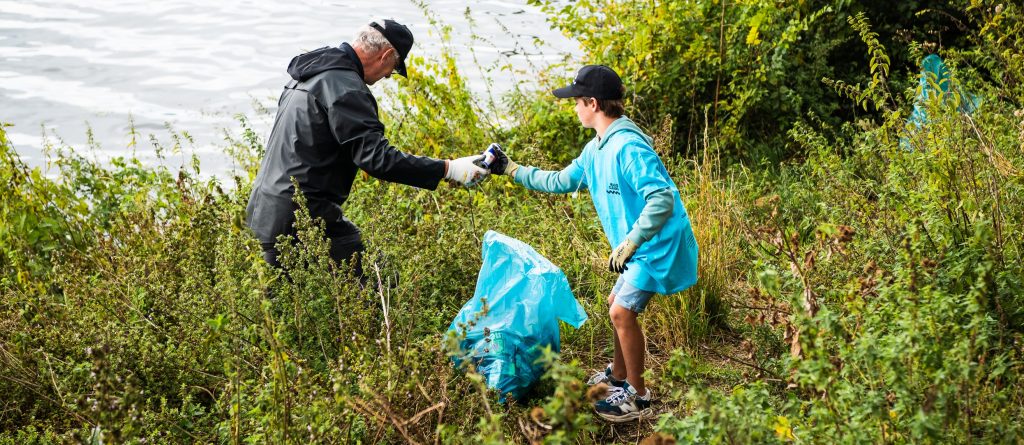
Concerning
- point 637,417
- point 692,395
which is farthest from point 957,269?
point 692,395

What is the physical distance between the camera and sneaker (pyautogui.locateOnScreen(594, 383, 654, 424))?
3582mm

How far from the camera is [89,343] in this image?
3.71 m

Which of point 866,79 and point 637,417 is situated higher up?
point 866,79

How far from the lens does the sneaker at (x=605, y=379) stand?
3809 millimetres

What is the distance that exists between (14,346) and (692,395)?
315cm

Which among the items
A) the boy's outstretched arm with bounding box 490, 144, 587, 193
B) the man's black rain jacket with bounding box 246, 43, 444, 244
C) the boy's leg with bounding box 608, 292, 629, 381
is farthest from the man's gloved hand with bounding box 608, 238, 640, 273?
the man's black rain jacket with bounding box 246, 43, 444, 244

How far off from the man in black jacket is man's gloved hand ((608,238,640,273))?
990 millimetres

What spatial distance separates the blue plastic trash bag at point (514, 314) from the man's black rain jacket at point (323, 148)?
61 centimetres

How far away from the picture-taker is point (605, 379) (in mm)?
3873

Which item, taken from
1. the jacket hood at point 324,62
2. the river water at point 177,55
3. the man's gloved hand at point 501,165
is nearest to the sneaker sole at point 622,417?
the man's gloved hand at point 501,165

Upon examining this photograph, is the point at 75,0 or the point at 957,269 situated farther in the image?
the point at 75,0

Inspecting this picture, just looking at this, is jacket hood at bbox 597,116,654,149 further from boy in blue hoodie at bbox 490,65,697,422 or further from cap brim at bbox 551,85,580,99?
cap brim at bbox 551,85,580,99

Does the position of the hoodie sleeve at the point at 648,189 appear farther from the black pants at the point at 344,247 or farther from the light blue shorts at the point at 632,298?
the black pants at the point at 344,247

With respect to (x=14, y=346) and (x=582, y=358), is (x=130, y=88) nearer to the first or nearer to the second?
(x=14, y=346)
